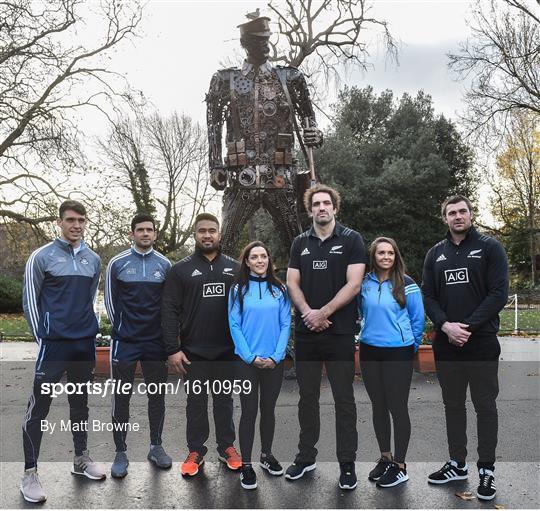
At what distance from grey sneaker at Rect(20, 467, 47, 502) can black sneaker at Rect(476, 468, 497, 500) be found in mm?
2848

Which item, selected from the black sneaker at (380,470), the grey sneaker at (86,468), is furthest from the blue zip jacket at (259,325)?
the grey sneaker at (86,468)

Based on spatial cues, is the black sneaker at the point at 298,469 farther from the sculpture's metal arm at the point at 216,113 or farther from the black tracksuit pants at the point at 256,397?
the sculpture's metal arm at the point at 216,113

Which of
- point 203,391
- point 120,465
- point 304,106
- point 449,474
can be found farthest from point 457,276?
point 304,106

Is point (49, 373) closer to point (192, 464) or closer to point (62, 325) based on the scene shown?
point (62, 325)

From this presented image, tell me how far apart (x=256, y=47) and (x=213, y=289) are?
3.83 metres

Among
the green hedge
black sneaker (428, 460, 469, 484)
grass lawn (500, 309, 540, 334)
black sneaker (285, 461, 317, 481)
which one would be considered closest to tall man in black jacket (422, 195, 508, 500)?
black sneaker (428, 460, 469, 484)

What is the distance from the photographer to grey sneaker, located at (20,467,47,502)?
12.2ft

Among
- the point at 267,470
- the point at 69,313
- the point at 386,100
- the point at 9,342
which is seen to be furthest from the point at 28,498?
the point at 386,100

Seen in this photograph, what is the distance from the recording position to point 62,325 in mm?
4070

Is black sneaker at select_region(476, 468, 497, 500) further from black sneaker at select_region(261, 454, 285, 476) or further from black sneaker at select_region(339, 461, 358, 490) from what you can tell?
black sneaker at select_region(261, 454, 285, 476)

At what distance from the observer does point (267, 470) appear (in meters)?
4.12

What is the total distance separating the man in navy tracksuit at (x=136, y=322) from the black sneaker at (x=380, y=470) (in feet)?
5.00

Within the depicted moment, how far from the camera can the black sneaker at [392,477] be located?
3.87 meters

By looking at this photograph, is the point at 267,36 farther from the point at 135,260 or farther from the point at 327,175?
the point at 327,175
